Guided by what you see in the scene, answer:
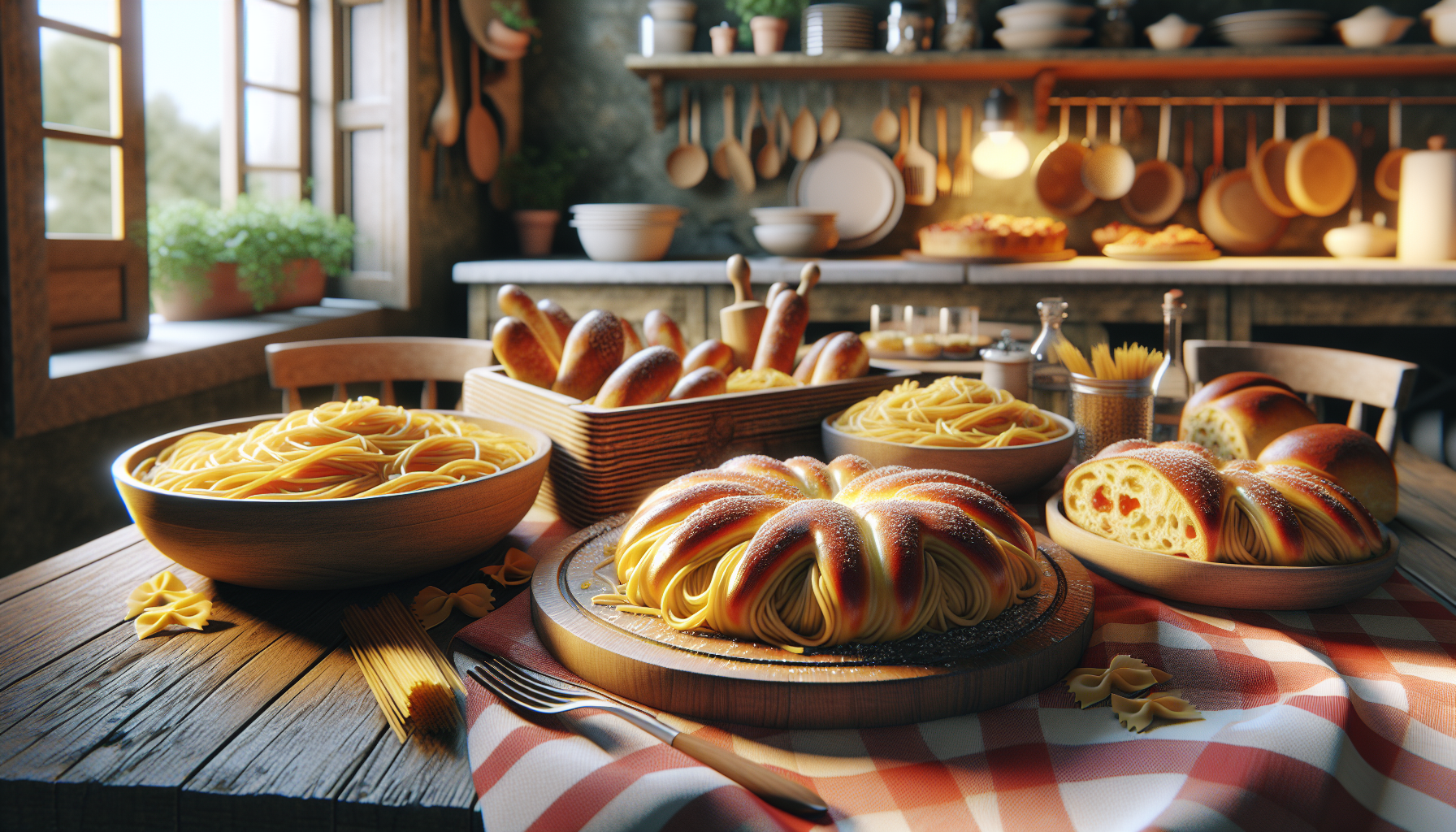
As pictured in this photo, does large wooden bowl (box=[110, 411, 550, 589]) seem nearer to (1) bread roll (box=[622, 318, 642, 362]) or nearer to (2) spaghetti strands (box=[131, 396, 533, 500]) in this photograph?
(2) spaghetti strands (box=[131, 396, 533, 500])

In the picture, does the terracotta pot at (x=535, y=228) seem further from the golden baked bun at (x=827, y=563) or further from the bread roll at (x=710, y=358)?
the golden baked bun at (x=827, y=563)

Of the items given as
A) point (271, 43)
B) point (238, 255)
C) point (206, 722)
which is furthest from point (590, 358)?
point (271, 43)

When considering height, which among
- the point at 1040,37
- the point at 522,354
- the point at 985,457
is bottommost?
the point at 985,457

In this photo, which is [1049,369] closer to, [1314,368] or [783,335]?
[783,335]

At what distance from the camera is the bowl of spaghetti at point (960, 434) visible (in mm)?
1039

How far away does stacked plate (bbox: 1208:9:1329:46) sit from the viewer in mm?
3291

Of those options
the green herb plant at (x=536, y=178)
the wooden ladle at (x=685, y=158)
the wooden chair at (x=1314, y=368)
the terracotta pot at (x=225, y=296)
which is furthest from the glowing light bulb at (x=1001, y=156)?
the terracotta pot at (x=225, y=296)

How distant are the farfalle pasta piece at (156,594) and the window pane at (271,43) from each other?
8.50 ft

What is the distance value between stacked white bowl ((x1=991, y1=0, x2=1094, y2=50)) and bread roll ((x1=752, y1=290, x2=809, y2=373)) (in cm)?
250

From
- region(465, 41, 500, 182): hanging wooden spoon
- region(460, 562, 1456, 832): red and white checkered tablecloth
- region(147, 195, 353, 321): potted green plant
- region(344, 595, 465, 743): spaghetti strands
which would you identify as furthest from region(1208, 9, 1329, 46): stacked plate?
region(344, 595, 465, 743): spaghetti strands

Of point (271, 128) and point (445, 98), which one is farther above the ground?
point (445, 98)

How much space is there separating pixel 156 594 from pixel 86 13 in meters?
1.97

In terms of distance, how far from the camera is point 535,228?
391cm

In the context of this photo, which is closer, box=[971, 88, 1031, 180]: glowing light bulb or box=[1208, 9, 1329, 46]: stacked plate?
box=[1208, 9, 1329, 46]: stacked plate
